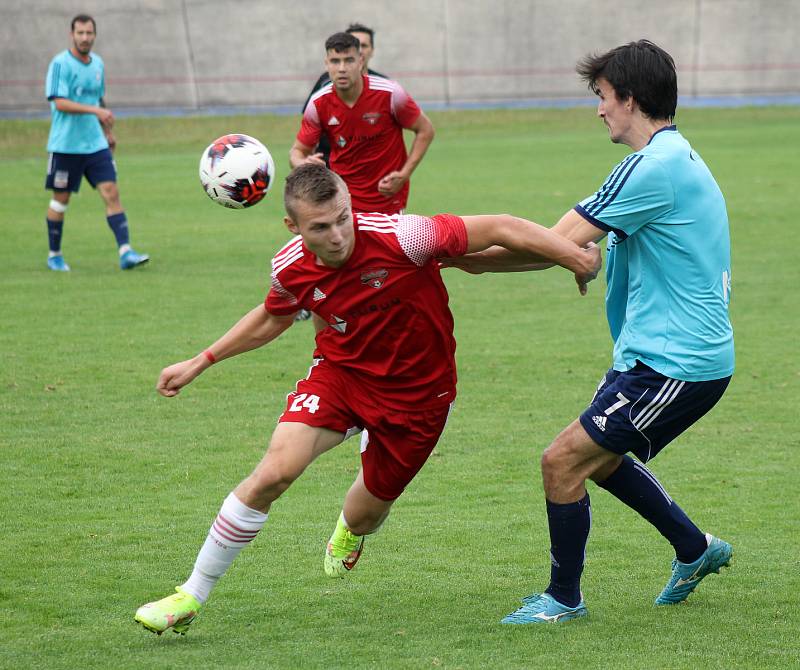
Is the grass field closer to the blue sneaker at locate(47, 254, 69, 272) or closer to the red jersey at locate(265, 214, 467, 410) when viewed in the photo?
the blue sneaker at locate(47, 254, 69, 272)

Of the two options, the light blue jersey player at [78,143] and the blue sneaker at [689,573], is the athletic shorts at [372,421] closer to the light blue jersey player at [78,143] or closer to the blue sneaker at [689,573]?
Result: the blue sneaker at [689,573]

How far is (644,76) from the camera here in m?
4.45

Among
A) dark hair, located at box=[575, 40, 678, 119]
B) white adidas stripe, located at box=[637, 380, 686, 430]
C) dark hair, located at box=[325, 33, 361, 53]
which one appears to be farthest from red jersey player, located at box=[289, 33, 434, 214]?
white adidas stripe, located at box=[637, 380, 686, 430]

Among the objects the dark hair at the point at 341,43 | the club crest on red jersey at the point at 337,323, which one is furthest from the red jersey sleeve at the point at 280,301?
the dark hair at the point at 341,43

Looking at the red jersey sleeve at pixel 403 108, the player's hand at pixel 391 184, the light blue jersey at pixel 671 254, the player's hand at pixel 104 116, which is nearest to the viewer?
the light blue jersey at pixel 671 254

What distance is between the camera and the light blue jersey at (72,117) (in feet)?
42.9

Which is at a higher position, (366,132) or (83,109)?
(366,132)

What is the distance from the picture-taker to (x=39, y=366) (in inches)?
366

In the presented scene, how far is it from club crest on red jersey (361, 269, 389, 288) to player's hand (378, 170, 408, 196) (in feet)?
16.6

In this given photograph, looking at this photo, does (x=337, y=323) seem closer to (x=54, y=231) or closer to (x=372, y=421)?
(x=372, y=421)

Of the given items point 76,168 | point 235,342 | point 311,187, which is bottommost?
point 76,168

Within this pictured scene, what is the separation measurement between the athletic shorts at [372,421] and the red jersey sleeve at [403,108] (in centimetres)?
574

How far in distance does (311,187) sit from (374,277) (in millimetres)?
472

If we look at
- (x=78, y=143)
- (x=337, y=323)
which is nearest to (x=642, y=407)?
(x=337, y=323)
